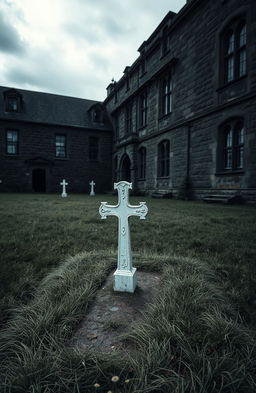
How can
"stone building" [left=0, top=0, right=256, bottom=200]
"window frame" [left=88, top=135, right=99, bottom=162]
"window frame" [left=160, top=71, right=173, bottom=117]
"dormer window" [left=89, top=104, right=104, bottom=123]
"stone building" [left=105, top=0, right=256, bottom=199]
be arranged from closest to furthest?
"stone building" [left=105, top=0, right=256, bottom=199]
"stone building" [left=0, top=0, right=256, bottom=200]
"window frame" [left=160, top=71, right=173, bottom=117]
"window frame" [left=88, top=135, right=99, bottom=162]
"dormer window" [left=89, top=104, right=104, bottom=123]

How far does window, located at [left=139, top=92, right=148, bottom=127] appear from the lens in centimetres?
1739

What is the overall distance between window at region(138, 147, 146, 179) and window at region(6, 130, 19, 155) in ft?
38.1

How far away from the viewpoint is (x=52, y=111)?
75.6ft

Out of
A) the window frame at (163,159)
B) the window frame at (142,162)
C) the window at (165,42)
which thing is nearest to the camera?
the window frame at (163,159)

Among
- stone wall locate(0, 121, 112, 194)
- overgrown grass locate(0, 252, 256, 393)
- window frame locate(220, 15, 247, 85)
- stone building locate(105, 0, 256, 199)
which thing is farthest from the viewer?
stone wall locate(0, 121, 112, 194)

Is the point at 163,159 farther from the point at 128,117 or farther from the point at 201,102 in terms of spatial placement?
the point at 128,117

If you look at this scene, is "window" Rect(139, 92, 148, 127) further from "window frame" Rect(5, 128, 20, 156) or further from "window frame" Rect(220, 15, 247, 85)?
"window frame" Rect(5, 128, 20, 156)

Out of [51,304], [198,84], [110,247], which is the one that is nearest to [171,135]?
[198,84]

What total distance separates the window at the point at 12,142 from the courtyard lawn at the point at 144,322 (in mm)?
19985

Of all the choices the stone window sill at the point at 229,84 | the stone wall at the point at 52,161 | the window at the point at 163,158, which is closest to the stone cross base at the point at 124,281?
the stone window sill at the point at 229,84

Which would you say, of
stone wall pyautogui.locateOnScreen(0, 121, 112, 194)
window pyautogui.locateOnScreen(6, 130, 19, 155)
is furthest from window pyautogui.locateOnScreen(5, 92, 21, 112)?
window pyautogui.locateOnScreen(6, 130, 19, 155)

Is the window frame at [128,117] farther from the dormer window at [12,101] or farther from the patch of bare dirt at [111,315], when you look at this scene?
the patch of bare dirt at [111,315]

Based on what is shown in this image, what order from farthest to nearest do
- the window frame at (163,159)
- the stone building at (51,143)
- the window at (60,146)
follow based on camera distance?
the window at (60,146) < the stone building at (51,143) < the window frame at (163,159)

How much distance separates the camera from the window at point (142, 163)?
1742 centimetres
